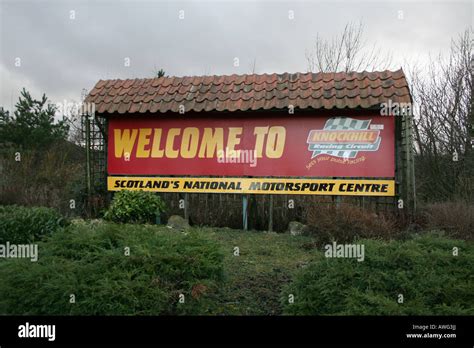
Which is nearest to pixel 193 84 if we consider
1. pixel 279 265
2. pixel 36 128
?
pixel 279 265

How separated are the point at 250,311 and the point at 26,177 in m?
12.2

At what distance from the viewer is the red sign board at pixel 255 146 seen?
33.1 ft

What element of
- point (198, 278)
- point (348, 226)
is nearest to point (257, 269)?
point (198, 278)

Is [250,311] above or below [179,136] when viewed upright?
below

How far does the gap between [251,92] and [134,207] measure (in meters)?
4.22

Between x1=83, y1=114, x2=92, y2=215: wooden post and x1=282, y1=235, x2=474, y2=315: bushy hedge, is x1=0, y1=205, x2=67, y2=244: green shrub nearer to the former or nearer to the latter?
x1=83, y1=114, x2=92, y2=215: wooden post

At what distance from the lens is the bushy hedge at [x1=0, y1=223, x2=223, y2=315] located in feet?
13.1

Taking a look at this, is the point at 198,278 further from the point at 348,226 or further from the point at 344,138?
the point at 344,138

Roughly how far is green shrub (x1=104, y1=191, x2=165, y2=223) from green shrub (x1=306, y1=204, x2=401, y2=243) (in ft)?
13.7

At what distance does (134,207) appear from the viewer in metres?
9.97

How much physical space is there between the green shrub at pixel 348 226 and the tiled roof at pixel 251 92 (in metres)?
3.11

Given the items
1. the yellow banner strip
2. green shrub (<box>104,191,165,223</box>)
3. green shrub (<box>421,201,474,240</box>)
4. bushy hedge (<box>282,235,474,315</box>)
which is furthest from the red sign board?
bushy hedge (<box>282,235,474,315</box>)

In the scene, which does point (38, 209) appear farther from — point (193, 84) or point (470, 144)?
point (470, 144)

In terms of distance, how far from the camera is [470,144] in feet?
54.9
